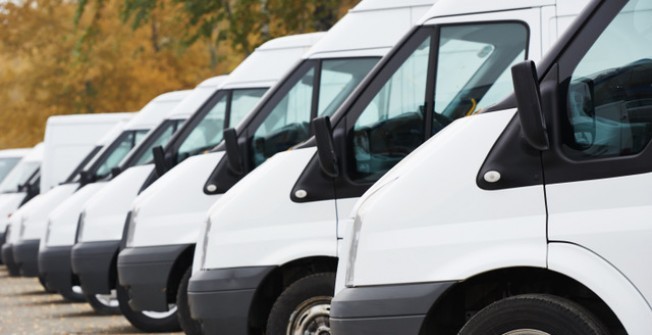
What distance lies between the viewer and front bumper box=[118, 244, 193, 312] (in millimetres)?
13234

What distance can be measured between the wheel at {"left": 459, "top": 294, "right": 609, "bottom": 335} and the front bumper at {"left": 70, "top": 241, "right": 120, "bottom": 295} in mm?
9582

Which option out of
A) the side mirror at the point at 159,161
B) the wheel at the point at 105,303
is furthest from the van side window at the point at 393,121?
the wheel at the point at 105,303

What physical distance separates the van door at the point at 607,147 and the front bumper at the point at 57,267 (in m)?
11.9

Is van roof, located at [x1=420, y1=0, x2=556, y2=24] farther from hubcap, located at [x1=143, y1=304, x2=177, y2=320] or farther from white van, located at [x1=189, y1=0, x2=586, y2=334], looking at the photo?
hubcap, located at [x1=143, y1=304, x2=177, y2=320]

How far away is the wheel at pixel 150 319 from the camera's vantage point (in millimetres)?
15305

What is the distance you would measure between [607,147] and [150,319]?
9128 mm

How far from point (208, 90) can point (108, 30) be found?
25.4 m

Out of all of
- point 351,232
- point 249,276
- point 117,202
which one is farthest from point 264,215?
point 117,202

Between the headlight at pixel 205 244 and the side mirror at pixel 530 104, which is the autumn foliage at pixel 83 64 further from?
the side mirror at pixel 530 104

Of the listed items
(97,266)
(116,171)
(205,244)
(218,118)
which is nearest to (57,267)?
(116,171)

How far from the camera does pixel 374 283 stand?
708cm

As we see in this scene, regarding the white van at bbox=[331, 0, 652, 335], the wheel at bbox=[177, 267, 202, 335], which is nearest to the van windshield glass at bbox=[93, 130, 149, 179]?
the wheel at bbox=[177, 267, 202, 335]

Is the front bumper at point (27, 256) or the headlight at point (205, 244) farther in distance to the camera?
the front bumper at point (27, 256)

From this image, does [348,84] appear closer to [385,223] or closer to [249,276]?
[249,276]
